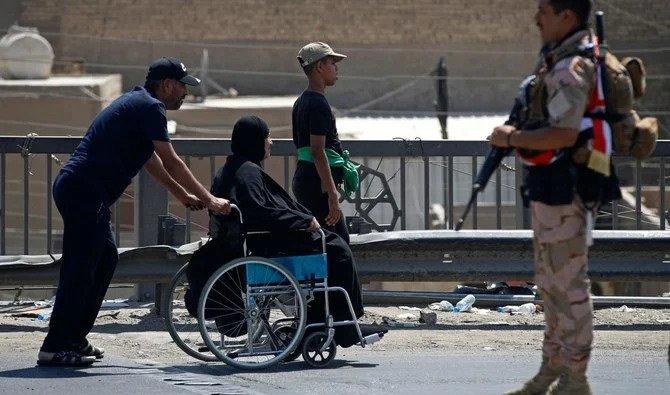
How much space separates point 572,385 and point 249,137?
2.86m

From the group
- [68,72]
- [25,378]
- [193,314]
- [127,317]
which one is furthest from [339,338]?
[68,72]

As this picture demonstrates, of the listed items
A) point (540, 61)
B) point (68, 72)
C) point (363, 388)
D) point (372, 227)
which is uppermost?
point (68, 72)

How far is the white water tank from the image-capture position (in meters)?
27.1

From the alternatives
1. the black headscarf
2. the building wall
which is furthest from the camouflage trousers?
the building wall

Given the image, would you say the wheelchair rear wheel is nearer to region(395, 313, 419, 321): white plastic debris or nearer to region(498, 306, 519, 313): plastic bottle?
region(395, 313, 419, 321): white plastic debris

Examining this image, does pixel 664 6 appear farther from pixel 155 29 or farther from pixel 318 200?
pixel 318 200

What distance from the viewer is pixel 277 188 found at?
27.8 feet

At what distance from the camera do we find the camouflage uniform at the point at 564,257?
20.5 ft

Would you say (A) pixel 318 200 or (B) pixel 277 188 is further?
(A) pixel 318 200

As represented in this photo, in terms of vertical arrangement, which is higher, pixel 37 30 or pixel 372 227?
pixel 37 30

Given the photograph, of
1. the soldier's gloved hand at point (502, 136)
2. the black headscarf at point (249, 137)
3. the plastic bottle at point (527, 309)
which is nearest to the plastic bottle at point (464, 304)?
the plastic bottle at point (527, 309)

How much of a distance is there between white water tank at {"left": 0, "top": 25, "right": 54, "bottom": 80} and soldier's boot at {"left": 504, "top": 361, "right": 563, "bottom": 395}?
21749 mm

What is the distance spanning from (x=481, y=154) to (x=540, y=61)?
15.7 ft

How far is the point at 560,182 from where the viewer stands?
248 inches
